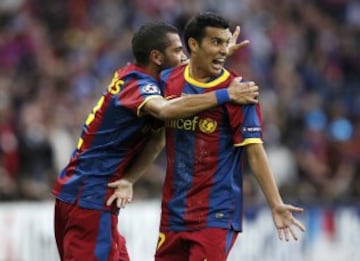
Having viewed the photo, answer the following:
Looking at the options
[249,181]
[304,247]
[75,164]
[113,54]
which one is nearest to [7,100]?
[113,54]

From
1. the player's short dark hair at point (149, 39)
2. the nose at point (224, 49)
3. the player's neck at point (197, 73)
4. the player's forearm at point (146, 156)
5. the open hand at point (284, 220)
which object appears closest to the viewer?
the open hand at point (284, 220)

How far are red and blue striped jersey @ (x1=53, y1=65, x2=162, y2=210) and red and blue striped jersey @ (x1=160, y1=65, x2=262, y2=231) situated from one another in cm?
28

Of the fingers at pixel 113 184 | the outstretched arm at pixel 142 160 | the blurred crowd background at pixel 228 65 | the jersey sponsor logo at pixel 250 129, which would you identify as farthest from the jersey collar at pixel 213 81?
the blurred crowd background at pixel 228 65

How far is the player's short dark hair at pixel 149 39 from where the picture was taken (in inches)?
352

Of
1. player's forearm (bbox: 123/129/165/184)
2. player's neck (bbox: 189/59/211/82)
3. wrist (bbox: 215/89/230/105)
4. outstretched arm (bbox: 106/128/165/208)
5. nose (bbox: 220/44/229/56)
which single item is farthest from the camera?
player's forearm (bbox: 123/129/165/184)

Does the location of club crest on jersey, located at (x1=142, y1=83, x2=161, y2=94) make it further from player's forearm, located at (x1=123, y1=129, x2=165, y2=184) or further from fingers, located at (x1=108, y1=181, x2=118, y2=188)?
fingers, located at (x1=108, y1=181, x2=118, y2=188)

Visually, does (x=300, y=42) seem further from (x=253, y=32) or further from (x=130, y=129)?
(x=130, y=129)

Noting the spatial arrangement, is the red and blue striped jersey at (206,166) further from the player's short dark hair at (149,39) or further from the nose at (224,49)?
the player's short dark hair at (149,39)

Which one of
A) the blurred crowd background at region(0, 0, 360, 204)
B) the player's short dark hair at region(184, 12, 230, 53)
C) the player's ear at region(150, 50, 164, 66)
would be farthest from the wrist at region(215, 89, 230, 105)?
the blurred crowd background at region(0, 0, 360, 204)

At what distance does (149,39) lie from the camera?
8.95 meters

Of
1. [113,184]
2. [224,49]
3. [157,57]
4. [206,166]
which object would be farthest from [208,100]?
[113,184]

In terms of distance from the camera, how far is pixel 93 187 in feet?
29.6

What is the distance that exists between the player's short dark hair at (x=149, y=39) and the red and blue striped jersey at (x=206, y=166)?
311 millimetres

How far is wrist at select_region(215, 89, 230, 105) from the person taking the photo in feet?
27.8
